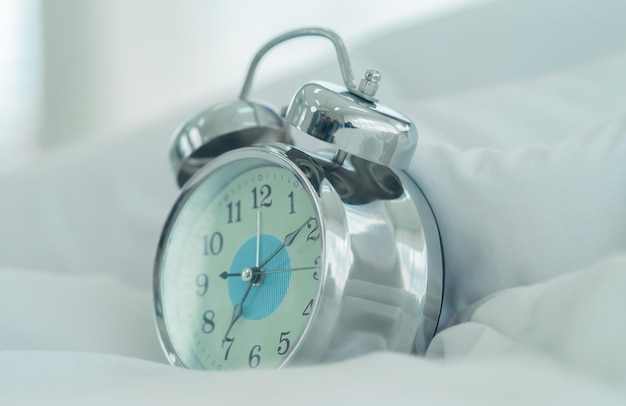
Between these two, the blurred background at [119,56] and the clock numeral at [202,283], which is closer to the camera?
the clock numeral at [202,283]

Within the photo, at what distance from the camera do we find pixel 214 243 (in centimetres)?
70

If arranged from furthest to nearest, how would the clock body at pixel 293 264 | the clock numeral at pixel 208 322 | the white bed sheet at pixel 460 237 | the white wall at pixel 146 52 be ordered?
the white wall at pixel 146 52 → the clock numeral at pixel 208 322 → the clock body at pixel 293 264 → the white bed sheet at pixel 460 237

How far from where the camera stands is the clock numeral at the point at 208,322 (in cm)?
67

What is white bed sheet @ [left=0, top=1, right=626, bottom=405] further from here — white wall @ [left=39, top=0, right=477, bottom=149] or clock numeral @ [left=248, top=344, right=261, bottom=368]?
white wall @ [left=39, top=0, right=477, bottom=149]

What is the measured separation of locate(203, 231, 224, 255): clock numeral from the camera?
70cm

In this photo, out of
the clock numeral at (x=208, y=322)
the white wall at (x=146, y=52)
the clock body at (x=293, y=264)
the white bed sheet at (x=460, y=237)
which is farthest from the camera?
the white wall at (x=146, y=52)

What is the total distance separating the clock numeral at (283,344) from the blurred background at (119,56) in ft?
4.20

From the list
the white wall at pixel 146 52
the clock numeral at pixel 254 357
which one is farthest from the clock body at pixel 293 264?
the white wall at pixel 146 52

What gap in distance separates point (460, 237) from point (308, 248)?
0.13m

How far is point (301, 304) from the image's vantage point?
595 millimetres

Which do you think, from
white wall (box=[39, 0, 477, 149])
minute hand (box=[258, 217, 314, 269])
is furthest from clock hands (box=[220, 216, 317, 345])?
white wall (box=[39, 0, 477, 149])

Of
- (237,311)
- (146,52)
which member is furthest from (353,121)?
(146,52)

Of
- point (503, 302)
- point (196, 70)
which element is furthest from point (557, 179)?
point (196, 70)

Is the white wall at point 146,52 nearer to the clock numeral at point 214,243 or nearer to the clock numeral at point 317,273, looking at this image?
the clock numeral at point 214,243
